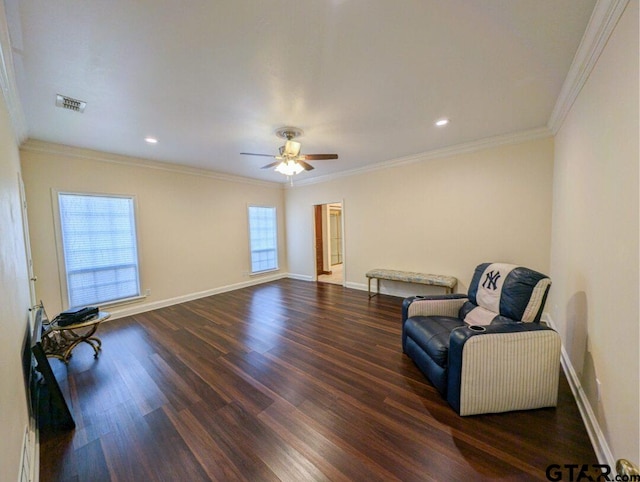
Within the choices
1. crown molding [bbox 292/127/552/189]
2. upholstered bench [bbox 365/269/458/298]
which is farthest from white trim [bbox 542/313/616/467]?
crown molding [bbox 292/127/552/189]

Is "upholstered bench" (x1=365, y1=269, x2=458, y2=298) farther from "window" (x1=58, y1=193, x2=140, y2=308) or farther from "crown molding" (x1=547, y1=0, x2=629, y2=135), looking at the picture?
"window" (x1=58, y1=193, x2=140, y2=308)

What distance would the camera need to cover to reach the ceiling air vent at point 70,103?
2.23 metres

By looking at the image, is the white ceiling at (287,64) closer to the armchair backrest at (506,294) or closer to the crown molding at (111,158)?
the crown molding at (111,158)

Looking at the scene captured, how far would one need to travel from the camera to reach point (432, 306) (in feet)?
8.70

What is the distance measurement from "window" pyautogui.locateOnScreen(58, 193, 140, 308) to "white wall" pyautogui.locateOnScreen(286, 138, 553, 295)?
3935mm

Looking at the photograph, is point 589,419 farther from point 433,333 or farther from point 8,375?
point 8,375

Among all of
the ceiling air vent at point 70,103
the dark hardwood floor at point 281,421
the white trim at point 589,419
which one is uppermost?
the ceiling air vent at point 70,103

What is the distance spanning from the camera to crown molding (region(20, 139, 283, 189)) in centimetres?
Result: 323

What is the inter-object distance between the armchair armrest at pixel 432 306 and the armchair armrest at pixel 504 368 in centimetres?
84

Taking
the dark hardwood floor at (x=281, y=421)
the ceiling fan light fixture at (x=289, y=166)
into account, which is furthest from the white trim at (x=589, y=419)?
the ceiling fan light fixture at (x=289, y=166)

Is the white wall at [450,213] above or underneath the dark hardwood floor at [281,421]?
above

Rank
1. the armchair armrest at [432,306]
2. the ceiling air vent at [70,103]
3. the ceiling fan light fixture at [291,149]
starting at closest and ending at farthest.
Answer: the ceiling air vent at [70,103] < the armchair armrest at [432,306] < the ceiling fan light fixture at [291,149]

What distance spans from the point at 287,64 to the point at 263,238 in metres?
4.77

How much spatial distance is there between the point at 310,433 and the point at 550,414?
1770 mm
